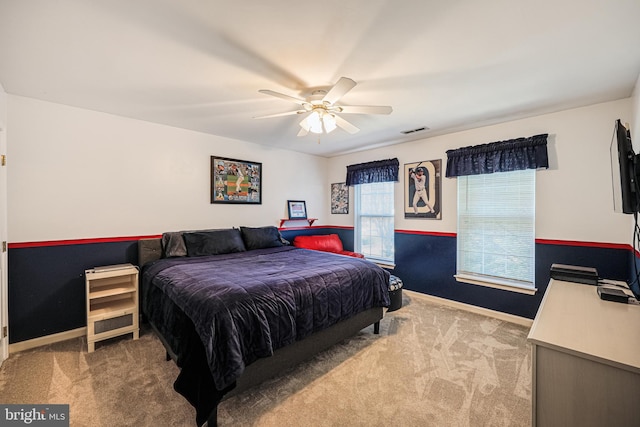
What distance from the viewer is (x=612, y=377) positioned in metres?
0.99

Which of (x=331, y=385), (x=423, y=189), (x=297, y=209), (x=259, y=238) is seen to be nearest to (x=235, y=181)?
(x=259, y=238)

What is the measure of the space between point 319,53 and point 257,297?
1.72 meters

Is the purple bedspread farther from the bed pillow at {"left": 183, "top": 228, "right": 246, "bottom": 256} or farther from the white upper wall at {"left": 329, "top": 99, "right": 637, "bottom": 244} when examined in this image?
the white upper wall at {"left": 329, "top": 99, "right": 637, "bottom": 244}

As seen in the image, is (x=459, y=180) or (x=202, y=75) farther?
(x=459, y=180)

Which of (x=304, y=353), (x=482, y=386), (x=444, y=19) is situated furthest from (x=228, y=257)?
(x=444, y=19)

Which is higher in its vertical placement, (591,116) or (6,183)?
(591,116)

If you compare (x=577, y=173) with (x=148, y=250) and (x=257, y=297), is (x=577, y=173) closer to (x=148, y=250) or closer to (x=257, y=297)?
(x=257, y=297)

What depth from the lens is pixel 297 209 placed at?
4727 millimetres

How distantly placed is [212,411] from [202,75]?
233 cm

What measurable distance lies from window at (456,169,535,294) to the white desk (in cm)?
194

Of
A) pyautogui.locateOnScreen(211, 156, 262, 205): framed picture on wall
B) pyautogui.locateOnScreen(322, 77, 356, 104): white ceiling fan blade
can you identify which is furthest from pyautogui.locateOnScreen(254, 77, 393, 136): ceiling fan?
pyautogui.locateOnScreen(211, 156, 262, 205): framed picture on wall

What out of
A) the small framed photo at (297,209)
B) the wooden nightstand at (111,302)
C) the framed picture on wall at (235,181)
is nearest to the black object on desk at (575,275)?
the small framed photo at (297,209)

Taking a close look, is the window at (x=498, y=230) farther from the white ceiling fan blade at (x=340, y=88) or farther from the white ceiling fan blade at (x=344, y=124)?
the white ceiling fan blade at (x=340, y=88)

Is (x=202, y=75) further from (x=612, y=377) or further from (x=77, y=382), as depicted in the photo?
(x=612, y=377)
